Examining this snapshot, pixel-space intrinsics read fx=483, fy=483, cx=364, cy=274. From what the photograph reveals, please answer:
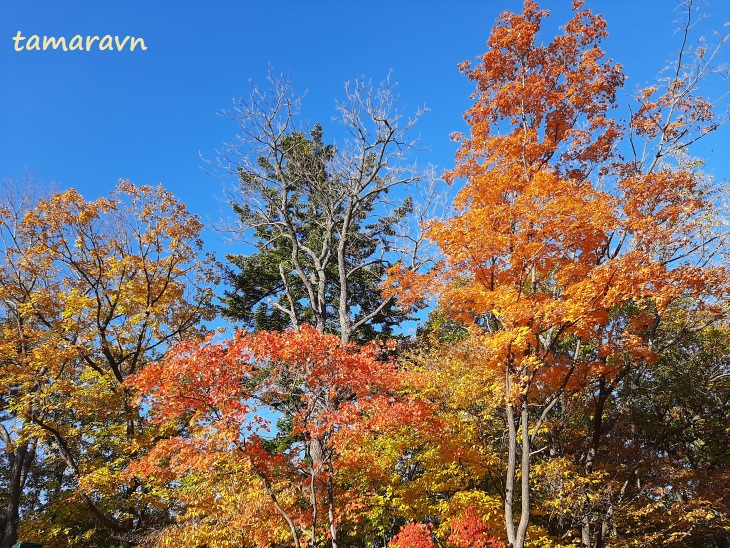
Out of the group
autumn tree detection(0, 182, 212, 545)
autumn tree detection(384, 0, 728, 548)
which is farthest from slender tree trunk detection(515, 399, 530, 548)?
autumn tree detection(0, 182, 212, 545)

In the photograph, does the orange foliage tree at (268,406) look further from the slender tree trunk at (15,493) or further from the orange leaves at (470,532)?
the slender tree trunk at (15,493)

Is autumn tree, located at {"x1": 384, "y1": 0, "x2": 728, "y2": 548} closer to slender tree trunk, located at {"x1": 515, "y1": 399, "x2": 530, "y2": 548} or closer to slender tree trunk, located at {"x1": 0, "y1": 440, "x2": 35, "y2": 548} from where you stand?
slender tree trunk, located at {"x1": 515, "y1": 399, "x2": 530, "y2": 548}

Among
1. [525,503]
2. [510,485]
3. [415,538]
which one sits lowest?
[415,538]

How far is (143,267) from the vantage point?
50.2ft

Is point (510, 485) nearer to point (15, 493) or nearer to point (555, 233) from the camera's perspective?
point (555, 233)

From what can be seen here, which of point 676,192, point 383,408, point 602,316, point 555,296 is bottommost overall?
point 383,408

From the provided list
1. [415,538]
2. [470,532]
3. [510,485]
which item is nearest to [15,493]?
[415,538]

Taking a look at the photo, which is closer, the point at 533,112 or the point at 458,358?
the point at 533,112

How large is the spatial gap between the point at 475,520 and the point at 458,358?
428 cm

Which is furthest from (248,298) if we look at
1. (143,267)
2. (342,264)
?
(143,267)

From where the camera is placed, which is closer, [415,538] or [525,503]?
[525,503]

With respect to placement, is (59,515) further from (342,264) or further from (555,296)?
(555,296)

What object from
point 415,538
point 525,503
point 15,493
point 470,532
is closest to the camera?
point 525,503

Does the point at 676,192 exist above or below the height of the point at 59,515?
above
